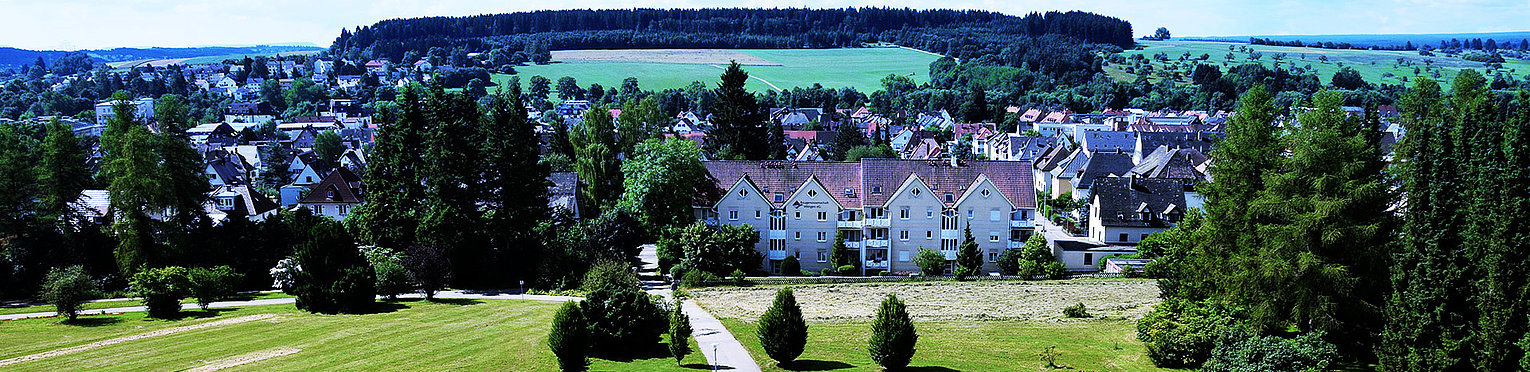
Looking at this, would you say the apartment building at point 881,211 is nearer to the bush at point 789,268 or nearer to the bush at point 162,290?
the bush at point 789,268

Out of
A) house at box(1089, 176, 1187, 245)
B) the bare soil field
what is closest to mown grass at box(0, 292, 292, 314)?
the bare soil field

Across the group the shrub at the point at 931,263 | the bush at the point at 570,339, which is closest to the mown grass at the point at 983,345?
the bush at the point at 570,339

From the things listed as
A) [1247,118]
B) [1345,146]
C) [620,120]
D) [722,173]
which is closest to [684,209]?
[722,173]

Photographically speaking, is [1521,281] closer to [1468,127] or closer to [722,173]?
[1468,127]

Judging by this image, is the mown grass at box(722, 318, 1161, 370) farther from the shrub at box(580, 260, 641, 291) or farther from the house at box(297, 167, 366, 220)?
the house at box(297, 167, 366, 220)

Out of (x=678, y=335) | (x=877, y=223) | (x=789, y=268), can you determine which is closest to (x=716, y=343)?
(x=678, y=335)

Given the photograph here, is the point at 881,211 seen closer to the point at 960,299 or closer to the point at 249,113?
the point at 960,299

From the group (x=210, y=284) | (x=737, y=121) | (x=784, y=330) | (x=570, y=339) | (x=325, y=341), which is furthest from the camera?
(x=737, y=121)
